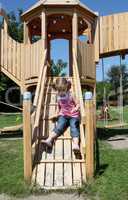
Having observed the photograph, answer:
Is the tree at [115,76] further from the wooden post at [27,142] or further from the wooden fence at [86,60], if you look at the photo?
the wooden post at [27,142]

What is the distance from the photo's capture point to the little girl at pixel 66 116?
8.58 meters

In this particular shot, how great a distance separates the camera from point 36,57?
1246cm

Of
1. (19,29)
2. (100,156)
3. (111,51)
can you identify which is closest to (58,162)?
(100,156)

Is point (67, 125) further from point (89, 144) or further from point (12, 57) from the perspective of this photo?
point (12, 57)

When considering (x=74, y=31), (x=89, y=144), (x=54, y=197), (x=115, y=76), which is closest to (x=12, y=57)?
(x=74, y=31)

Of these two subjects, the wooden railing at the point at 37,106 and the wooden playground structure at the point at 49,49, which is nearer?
the wooden railing at the point at 37,106

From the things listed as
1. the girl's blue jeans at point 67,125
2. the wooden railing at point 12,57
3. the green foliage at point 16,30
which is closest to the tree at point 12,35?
the green foliage at point 16,30

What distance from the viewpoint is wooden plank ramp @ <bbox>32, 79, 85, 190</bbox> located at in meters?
7.36

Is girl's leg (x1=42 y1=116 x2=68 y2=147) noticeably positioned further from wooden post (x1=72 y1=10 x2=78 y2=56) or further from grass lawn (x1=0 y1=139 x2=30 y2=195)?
wooden post (x1=72 y1=10 x2=78 y2=56)

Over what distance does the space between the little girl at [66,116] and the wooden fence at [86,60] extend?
10.3 ft

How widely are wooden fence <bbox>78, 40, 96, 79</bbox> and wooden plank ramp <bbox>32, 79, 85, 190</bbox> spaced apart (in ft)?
12.4

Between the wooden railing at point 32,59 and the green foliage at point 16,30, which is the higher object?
the green foliage at point 16,30

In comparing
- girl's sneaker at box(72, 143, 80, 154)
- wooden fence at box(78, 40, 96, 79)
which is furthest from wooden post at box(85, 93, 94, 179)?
wooden fence at box(78, 40, 96, 79)

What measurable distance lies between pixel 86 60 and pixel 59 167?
5.55 meters
